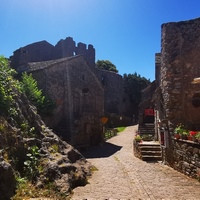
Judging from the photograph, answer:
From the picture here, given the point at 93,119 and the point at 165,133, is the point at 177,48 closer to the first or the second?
the point at 165,133

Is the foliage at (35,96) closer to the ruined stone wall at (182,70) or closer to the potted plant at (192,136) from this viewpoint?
the ruined stone wall at (182,70)

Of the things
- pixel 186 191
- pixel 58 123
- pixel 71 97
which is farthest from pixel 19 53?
pixel 186 191

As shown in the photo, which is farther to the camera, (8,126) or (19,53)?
(19,53)

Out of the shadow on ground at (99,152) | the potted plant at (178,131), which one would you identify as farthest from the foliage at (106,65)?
the potted plant at (178,131)

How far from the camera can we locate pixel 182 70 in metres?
11.1

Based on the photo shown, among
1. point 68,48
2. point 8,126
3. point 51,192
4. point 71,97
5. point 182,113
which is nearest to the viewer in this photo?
point 51,192

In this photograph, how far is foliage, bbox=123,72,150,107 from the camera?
160 feet

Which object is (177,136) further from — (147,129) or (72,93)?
(147,129)

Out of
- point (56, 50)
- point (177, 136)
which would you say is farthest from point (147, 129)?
point (56, 50)

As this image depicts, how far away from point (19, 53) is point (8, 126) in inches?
794

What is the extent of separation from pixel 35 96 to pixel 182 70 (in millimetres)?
10718

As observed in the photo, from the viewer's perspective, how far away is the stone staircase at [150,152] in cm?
1359

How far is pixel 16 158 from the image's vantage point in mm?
6594

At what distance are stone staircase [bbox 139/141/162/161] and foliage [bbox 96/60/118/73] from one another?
139 feet
